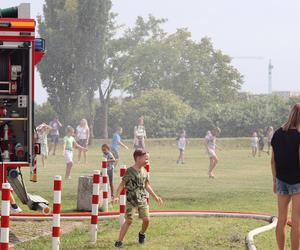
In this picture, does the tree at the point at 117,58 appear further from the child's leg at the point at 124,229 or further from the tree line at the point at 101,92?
the child's leg at the point at 124,229

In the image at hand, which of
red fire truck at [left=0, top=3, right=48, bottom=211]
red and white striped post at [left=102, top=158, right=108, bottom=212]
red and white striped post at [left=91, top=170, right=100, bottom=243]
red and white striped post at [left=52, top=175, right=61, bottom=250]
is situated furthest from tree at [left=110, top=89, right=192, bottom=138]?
red and white striped post at [left=52, top=175, right=61, bottom=250]

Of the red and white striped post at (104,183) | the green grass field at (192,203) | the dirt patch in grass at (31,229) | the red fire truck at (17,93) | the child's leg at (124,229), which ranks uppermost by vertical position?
the red fire truck at (17,93)

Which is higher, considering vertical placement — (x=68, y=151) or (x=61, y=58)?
(x=61, y=58)

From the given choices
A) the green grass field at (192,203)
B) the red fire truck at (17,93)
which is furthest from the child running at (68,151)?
the red fire truck at (17,93)

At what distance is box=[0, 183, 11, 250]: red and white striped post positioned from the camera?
30.8 feet

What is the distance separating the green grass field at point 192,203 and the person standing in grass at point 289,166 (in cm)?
124

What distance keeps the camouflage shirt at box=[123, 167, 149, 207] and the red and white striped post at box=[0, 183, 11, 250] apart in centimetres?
304

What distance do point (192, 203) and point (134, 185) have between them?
6.72 metres

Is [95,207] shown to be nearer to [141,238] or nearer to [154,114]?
[141,238]

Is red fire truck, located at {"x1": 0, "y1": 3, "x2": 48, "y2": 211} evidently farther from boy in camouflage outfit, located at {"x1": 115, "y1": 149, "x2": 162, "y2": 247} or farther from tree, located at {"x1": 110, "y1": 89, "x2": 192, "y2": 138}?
tree, located at {"x1": 110, "y1": 89, "x2": 192, "y2": 138}

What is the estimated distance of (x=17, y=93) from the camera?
13805 millimetres

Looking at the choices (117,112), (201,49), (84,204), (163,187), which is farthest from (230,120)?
(84,204)

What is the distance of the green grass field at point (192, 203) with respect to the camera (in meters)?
12.5

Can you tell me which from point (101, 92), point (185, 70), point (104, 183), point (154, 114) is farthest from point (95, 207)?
point (185, 70)
